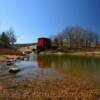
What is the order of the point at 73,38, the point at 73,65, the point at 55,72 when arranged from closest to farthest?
the point at 55,72
the point at 73,65
the point at 73,38

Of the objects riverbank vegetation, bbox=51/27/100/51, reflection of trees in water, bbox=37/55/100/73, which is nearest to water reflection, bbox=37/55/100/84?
reflection of trees in water, bbox=37/55/100/73

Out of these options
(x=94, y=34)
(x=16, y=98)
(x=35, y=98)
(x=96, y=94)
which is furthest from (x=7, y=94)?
(x=94, y=34)

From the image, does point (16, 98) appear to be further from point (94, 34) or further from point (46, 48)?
point (94, 34)

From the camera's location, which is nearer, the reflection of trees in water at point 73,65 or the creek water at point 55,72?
the creek water at point 55,72

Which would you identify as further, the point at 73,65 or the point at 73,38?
the point at 73,38

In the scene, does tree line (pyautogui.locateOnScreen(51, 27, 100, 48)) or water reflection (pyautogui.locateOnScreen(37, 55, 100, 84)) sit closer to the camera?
water reflection (pyautogui.locateOnScreen(37, 55, 100, 84))

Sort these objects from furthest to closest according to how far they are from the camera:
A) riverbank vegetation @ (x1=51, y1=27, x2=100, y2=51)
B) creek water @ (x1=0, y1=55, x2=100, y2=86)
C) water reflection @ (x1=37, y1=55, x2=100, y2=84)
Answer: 1. riverbank vegetation @ (x1=51, y1=27, x2=100, y2=51)
2. water reflection @ (x1=37, y1=55, x2=100, y2=84)
3. creek water @ (x1=0, y1=55, x2=100, y2=86)

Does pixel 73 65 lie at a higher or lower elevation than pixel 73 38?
lower

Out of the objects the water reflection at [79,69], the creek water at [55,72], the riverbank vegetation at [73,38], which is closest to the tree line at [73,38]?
the riverbank vegetation at [73,38]

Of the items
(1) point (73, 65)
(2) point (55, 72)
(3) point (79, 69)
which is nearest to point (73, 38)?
(1) point (73, 65)

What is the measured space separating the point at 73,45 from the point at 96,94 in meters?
111

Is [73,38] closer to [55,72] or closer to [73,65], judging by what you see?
[73,65]

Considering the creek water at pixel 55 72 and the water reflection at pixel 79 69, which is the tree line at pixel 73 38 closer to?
the water reflection at pixel 79 69

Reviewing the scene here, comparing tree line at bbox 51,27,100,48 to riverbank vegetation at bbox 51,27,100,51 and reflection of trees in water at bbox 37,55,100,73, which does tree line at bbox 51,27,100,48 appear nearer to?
riverbank vegetation at bbox 51,27,100,51
